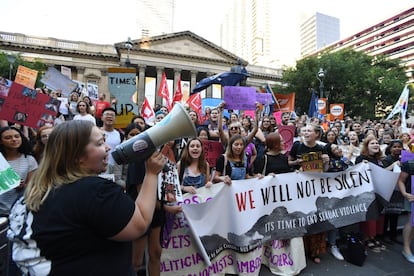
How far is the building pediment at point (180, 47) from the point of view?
39.4 metres

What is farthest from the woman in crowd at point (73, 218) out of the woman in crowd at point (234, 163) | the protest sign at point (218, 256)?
the woman in crowd at point (234, 163)

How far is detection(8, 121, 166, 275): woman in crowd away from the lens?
1151 millimetres

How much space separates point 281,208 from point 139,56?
39707 millimetres

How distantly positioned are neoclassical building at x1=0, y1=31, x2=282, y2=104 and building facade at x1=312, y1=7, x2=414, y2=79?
103ft

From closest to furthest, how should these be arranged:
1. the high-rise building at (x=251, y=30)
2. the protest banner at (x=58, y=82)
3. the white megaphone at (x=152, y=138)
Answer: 1. the white megaphone at (x=152, y=138)
2. the protest banner at (x=58, y=82)
3. the high-rise building at (x=251, y=30)

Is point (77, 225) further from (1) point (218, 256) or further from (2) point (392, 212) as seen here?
(2) point (392, 212)

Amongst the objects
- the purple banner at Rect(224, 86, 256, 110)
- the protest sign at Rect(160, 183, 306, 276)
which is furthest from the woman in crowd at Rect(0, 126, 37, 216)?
the purple banner at Rect(224, 86, 256, 110)

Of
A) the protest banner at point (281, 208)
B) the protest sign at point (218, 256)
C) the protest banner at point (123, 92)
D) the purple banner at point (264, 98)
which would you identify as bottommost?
the protest sign at point (218, 256)

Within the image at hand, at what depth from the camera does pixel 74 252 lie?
1.17 m

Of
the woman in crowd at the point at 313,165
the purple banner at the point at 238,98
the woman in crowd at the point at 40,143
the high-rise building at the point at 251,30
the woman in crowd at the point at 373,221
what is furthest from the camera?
the high-rise building at the point at 251,30

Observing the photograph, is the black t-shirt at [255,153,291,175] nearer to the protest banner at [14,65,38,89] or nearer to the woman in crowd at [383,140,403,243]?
the woman in crowd at [383,140,403,243]

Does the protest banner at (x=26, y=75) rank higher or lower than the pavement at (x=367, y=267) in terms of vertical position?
higher

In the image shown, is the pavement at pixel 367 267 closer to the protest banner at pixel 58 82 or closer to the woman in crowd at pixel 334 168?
the woman in crowd at pixel 334 168

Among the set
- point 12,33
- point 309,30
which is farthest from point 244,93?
point 309,30
